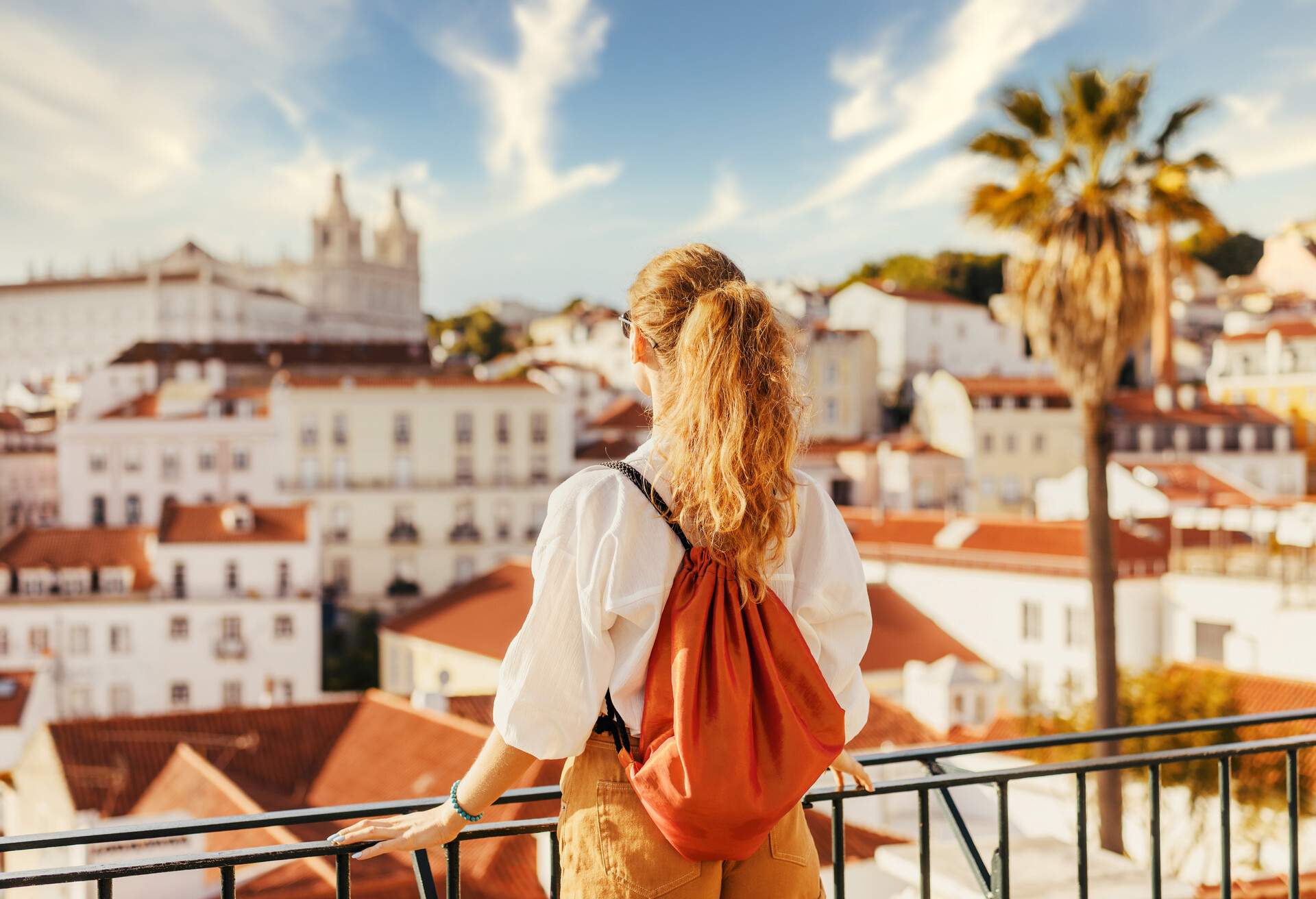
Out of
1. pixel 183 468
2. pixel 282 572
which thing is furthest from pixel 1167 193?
pixel 183 468

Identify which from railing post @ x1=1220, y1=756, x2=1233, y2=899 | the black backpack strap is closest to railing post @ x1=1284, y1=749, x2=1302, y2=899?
railing post @ x1=1220, y1=756, x2=1233, y2=899

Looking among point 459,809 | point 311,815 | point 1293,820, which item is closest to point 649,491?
point 459,809

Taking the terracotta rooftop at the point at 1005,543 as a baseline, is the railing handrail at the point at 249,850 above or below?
above

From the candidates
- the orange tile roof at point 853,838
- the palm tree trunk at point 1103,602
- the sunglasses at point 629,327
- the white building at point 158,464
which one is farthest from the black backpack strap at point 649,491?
the white building at point 158,464

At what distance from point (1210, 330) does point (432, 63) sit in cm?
6000

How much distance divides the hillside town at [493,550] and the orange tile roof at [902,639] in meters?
0.14

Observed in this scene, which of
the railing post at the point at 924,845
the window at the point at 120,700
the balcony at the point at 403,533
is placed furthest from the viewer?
the balcony at the point at 403,533

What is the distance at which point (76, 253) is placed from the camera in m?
112

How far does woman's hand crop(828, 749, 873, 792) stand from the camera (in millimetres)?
2545

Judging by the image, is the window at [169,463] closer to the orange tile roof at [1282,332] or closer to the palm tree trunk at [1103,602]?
the palm tree trunk at [1103,602]

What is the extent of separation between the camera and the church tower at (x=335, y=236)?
109 meters

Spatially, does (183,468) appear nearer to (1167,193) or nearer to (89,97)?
(89,97)

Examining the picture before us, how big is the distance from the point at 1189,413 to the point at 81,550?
45505 mm

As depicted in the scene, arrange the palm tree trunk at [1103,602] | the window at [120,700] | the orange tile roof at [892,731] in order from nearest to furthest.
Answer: the palm tree trunk at [1103,602] → the orange tile roof at [892,731] → the window at [120,700]
